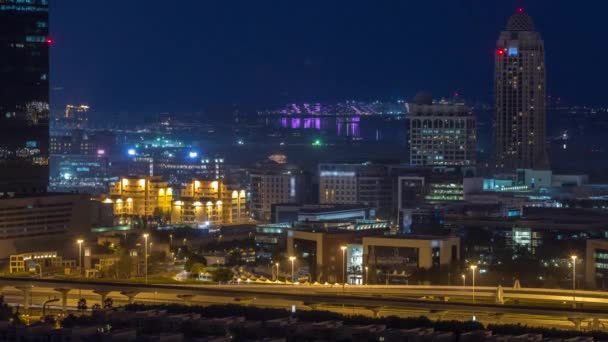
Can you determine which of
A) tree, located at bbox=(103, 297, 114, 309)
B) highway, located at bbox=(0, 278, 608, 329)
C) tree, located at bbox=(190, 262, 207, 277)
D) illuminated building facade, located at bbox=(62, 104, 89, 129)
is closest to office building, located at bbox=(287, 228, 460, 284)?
tree, located at bbox=(190, 262, 207, 277)

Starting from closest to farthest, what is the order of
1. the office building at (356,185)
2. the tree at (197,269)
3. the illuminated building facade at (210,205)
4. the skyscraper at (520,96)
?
the tree at (197,269) < the illuminated building facade at (210,205) < the office building at (356,185) < the skyscraper at (520,96)

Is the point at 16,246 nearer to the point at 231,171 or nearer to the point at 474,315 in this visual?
the point at 474,315

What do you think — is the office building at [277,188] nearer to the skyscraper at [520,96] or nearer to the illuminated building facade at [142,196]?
the illuminated building facade at [142,196]

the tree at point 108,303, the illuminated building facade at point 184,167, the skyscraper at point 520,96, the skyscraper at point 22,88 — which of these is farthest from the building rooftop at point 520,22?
the tree at point 108,303

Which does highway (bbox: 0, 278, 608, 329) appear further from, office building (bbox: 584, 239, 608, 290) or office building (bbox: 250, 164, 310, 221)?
office building (bbox: 250, 164, 310, 221)

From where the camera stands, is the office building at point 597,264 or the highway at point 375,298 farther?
the office building at point 597,264

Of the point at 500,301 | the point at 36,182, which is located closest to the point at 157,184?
the point at 36,182

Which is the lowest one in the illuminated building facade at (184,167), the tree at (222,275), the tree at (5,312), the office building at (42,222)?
the tree at (5,312)
